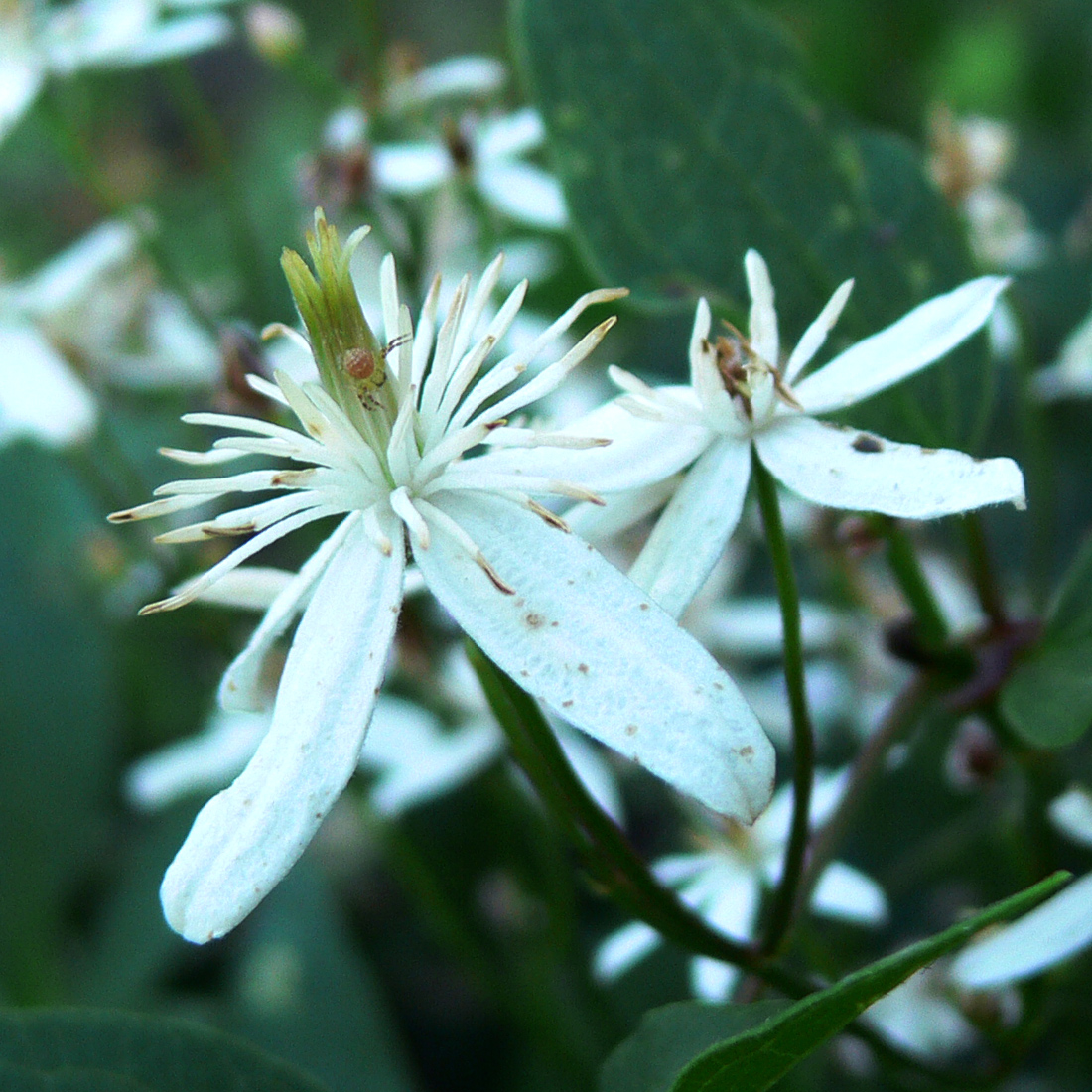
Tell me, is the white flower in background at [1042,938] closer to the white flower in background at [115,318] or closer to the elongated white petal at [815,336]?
the elongated white petal at [815,336]

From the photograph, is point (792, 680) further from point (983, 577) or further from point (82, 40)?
point (82, 40)

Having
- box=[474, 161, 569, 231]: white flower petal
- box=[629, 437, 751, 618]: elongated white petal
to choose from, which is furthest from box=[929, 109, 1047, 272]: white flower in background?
box=[629, 437, 751, 618]: elongated white petal

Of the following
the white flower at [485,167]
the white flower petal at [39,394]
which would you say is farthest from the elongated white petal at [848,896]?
the white flower petal at [39,394]

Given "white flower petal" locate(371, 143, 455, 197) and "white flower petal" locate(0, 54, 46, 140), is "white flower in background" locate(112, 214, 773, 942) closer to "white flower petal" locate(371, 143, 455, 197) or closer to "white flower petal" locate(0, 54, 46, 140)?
"white flower petal" locate(371, 143, 455, 197)

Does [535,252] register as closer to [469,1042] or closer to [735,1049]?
[469,1042]

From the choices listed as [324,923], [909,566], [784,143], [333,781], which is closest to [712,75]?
[784,143]

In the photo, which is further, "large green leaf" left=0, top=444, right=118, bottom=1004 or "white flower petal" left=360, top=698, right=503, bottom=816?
"large green leaf" left=0, top=444, right=118, bottom=1004

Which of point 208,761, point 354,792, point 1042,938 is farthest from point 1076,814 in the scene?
point 208,761
